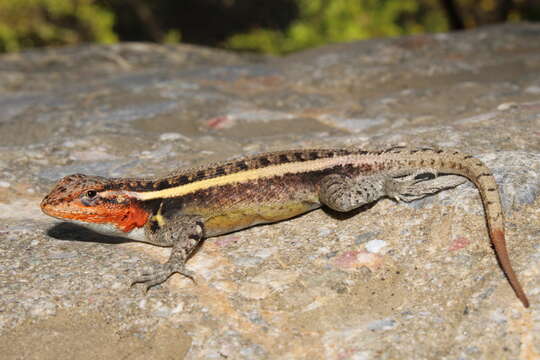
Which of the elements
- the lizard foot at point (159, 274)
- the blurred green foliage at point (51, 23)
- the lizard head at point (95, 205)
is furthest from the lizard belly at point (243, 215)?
the blurred green foliage at point (51, 23)

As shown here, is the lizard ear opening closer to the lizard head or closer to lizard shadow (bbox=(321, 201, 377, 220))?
the lizard head

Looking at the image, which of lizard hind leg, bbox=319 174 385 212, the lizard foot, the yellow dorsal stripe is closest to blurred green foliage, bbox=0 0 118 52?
the yellow dorsal stripe

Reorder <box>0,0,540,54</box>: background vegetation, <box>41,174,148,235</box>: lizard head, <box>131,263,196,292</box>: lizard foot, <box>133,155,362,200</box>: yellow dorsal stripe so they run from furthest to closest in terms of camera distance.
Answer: <box>0,0,540,54</box>: background vegetation < <box>133,155,362,200</box>: yellow dorsal stripe < <box>41,174,148,235</box>: lizard head < <box>131,263,196,292</box>: lizard foot

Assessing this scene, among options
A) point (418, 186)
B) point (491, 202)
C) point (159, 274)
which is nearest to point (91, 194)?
point (159, 274)

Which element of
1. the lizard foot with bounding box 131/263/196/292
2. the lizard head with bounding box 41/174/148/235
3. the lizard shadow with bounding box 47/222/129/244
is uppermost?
the lizard head with bounding box 41/174/148/235

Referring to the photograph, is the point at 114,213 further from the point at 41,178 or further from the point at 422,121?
the point at 422,121
